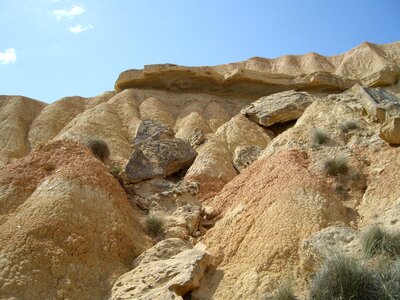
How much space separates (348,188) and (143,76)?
21041mm

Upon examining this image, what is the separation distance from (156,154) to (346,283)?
1022cm

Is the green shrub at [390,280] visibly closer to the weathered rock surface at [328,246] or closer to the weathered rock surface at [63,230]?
the weathered rock surface at [328,246]

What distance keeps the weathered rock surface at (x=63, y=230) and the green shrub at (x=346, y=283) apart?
443cm

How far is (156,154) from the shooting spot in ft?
53.5

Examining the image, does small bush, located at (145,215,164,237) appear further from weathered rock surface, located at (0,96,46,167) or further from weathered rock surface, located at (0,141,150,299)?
weathered rock surface, located at (0,96,46,167)

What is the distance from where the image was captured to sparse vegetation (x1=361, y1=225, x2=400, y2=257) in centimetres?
780

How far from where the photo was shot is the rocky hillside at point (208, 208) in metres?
8.70

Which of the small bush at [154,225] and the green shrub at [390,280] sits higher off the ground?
the small bush at [154,225]

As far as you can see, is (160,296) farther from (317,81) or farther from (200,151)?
(317,81)

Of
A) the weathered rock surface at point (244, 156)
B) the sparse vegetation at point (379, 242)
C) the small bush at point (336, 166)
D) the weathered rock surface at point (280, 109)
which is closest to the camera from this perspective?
the sparse vegetation at point (379, 242)

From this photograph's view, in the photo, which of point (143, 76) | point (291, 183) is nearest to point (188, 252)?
point (291, 183)

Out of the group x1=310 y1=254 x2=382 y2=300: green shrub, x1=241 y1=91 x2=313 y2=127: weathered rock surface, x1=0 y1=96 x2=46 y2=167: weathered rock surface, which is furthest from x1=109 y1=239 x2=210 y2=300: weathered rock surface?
x1=0 y1=96 x2=46 y2=167: weathered rock surface

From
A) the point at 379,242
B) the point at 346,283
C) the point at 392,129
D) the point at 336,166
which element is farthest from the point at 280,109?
the point at 346,283

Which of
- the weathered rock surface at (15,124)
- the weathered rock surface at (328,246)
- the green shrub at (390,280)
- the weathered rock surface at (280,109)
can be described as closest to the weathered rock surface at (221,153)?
the weathered rock surface at (280,109)
